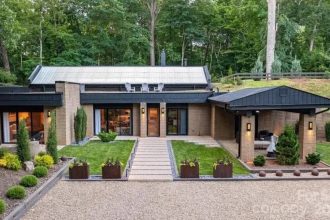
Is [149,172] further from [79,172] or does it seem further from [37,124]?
[37,124]

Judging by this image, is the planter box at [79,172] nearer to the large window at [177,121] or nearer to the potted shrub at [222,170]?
the potted shrub at [222,170]

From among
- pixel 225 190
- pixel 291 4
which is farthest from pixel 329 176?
pixel 291 4

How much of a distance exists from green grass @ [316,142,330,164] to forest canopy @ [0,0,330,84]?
13.0 meters

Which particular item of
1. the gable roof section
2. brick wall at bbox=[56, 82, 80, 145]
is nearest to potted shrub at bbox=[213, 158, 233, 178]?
the gable roof section

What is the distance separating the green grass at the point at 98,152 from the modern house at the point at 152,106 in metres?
1.74

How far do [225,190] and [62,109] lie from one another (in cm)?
1085

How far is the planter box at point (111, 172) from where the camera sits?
11180 millimetres

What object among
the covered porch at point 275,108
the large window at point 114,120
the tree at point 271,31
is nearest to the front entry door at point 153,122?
the large window at point 114,120

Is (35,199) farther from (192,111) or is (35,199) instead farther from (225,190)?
(192,111)

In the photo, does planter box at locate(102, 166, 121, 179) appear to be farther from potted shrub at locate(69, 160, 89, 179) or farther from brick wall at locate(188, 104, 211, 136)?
brick wall at locate(188, 104, 211, 136)

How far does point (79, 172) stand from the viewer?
11117mm

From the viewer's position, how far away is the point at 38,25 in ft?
111

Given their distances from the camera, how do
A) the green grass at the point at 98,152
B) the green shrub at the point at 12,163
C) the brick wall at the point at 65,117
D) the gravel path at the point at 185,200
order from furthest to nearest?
1. the brick wall at the point at 65,117
2. the green grass at the point at 98,152
3. the green shrub at the point at 12,163
4. the gravel path at the point at 185,200

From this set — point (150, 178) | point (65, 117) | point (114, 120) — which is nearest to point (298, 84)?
point (114, 120)
